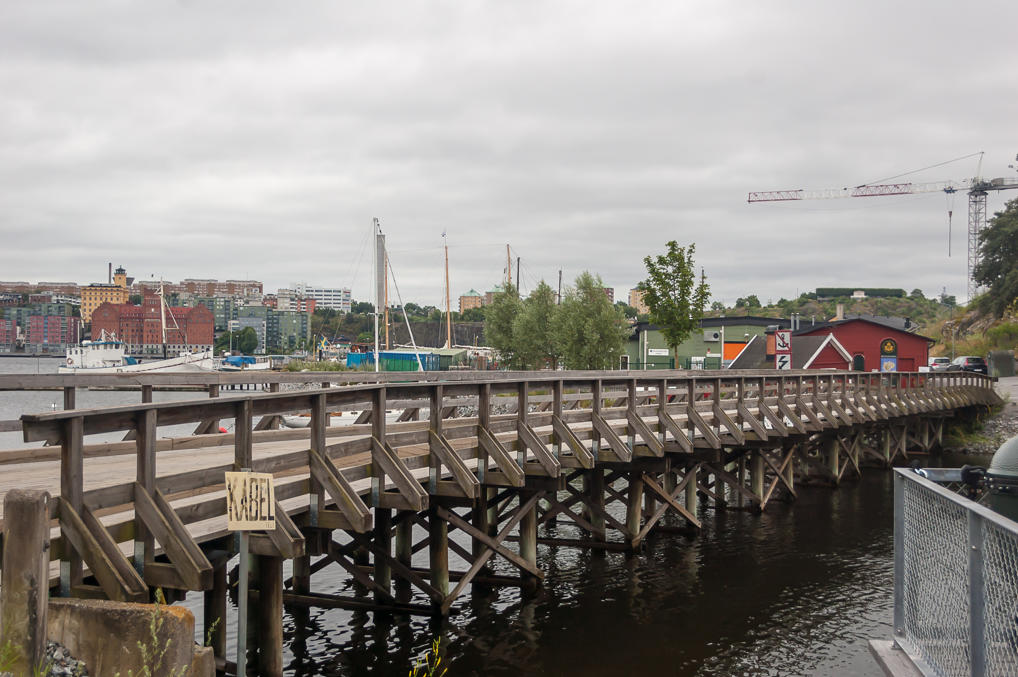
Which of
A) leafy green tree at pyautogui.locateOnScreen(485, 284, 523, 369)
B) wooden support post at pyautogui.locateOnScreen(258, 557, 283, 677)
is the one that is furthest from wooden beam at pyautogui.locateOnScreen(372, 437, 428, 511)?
leafy green tree at pyautogui.locateOnScreen(485, 284, 523, 369)

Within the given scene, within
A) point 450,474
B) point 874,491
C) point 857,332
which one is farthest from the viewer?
point 857,332

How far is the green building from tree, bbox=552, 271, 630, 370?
25.4 feet

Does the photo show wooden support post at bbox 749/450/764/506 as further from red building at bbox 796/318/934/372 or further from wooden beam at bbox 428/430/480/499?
red building at bbox 796/318/934/372

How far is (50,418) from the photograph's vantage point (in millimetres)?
5949

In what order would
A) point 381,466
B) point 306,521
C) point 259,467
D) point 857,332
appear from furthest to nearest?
point 857,332
point 381,466
point 306,521
point 259,467

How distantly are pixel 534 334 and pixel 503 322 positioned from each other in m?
6.31

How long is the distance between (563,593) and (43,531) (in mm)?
10561

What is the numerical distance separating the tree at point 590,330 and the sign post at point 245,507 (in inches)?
2280

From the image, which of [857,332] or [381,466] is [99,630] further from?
[857,332]

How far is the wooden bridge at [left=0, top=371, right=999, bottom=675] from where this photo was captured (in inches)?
265

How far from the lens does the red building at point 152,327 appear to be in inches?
7328

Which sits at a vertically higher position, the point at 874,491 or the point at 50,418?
the point at 50,418

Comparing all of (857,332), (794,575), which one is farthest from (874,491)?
(857,332)

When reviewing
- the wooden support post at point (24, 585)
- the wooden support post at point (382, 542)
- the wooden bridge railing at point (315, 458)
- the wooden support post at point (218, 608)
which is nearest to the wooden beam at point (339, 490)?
the wooden bridge railing at point (315, 458)
